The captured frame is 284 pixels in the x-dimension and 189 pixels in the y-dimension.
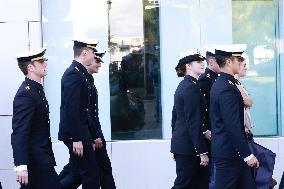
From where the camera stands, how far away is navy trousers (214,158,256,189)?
5805 millimetres

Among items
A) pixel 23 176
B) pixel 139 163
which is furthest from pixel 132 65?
pixel 23 176

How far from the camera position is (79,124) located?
6.54 metres

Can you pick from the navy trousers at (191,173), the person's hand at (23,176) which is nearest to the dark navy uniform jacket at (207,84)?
the navy trousers at (191,173)

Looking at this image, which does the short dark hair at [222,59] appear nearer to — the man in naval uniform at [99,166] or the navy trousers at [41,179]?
the man in naval uniform at [99,166]

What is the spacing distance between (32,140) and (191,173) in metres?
1.75

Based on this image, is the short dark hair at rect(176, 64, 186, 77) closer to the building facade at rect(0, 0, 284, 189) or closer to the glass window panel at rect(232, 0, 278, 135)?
the building facade at rect(0, 0, 284, 189)

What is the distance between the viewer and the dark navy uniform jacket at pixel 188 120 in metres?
6.47

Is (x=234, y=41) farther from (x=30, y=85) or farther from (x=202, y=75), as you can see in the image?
(x=30, y=85)

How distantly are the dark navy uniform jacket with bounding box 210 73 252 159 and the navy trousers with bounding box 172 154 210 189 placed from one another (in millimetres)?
745

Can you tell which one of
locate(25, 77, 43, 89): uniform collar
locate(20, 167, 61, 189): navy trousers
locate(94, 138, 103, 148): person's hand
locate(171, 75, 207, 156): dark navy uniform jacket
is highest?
locate(25, 77, 43, 89): uniform collar

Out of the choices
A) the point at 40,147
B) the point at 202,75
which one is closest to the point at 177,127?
the point at 202,75

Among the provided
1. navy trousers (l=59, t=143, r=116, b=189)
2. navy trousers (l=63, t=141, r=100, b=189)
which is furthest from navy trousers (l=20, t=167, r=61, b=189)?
navy trousers (l=59, t=143, r=116, b=189)

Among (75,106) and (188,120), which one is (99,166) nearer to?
(75,106)

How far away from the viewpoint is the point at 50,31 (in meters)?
8.46
